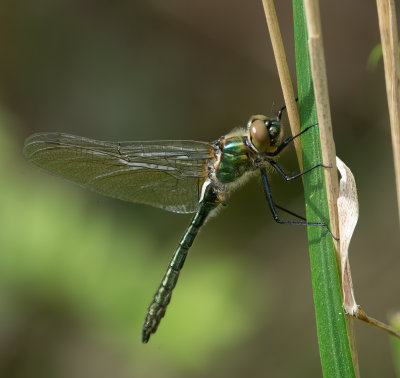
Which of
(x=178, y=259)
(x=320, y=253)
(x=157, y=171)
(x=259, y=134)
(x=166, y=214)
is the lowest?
(x=320, y=253)

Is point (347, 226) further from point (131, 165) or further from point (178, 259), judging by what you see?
point (131, 165)

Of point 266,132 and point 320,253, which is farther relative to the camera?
point 266,132

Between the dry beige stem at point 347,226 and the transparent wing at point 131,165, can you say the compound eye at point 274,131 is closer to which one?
the transparent wing at point 131,165

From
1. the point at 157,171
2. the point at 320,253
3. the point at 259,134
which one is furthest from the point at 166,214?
the point at 320,253

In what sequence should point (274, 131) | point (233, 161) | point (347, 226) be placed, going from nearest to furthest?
1. point (347, 226)
2. point (274, 131)
3. point (233, 161)

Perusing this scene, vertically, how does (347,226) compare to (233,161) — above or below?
below

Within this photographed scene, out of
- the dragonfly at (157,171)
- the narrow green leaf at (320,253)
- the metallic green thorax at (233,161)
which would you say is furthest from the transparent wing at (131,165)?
the narrow green leaf at (320,253)

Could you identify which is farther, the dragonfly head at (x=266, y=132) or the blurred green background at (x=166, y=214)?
the blurred green background at (x=166, y=214)

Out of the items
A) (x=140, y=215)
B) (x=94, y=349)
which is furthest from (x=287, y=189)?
(x=94, y=349)
